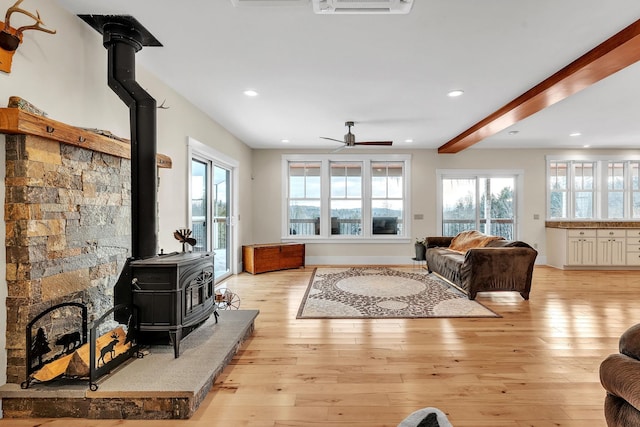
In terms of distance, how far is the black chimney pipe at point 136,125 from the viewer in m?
2.34

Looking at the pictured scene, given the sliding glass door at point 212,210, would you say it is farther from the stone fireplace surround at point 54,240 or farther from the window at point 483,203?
the window at point 483,203

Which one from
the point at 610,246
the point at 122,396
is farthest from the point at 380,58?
the point at 610,246

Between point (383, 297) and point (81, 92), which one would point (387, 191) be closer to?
point (383, 297)

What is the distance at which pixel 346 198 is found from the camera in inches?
282

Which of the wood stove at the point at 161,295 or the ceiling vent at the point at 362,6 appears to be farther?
the wood stove at the point at 161,295

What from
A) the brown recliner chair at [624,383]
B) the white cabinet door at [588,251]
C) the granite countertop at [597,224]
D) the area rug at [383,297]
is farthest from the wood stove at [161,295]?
the granite countertop at [597,224]

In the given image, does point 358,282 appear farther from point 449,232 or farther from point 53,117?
point 53,117

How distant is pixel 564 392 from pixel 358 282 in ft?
10.9

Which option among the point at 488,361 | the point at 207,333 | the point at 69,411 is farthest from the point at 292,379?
the point at 488,361

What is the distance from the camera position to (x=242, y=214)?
6.39 meters

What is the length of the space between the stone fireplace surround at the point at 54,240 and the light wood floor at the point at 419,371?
11 cm

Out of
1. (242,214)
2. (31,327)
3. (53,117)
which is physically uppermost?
(53,117)

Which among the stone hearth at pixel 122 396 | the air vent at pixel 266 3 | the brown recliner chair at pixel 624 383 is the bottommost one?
the stone hearth at pixel 122 396

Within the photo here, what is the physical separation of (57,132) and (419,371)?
112 inches
